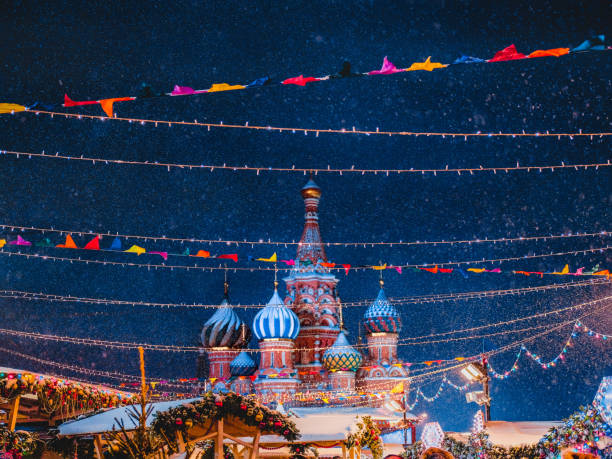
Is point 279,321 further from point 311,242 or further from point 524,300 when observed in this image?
point 524,300

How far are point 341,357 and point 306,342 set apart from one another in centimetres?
255

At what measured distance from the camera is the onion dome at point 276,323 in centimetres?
3475

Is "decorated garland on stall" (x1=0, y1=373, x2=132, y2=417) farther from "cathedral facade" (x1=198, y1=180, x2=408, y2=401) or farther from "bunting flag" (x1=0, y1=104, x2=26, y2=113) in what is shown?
"cathedral facade" (x1=198, y1=180, x2=408, y2=401)

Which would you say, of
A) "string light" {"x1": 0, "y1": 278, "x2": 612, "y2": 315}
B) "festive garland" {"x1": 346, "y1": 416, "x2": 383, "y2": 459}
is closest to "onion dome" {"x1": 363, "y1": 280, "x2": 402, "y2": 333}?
"string light" {"x1": 0, "y1": 278, "x2": 612, "y2": 315}

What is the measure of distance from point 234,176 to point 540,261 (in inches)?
579

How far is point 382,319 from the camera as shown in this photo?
37.4 m

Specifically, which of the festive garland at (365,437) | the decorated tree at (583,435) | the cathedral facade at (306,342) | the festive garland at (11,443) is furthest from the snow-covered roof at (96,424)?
the cathedral facade at (306,342)

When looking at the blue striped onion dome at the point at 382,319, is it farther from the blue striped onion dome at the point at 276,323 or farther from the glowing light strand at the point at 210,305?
the blue striped onion dome at the point at 276,323

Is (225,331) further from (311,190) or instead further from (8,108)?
(8,108)

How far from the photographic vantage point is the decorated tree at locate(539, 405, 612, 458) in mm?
9773

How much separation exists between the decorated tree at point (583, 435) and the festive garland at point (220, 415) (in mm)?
4798

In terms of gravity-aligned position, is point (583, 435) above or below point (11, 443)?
below

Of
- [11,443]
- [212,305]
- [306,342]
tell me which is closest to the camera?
[11,443]

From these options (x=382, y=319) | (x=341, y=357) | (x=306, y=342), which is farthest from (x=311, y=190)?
(x=341, y=357)
